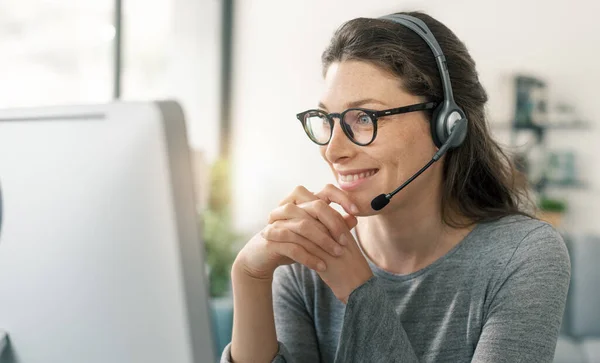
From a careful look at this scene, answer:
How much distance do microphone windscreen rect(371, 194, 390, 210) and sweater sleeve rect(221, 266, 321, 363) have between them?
0.26 meters

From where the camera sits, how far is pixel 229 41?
488cm

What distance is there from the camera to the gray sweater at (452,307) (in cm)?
97

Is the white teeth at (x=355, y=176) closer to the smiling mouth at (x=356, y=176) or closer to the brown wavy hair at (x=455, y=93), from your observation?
the smiling mouth at (x=356, y=176)

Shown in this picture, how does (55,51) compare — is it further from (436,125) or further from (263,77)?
(436,125)

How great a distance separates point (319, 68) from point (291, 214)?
120 inches

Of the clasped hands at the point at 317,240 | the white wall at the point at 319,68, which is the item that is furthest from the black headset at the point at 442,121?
the white wall at the point at 319,68

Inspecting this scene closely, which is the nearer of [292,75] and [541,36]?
[541,36]

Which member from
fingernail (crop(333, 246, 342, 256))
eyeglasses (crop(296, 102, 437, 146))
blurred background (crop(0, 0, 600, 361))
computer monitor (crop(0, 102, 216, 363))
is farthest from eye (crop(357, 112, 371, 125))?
blurred background (crop(0, 0, 600, 361))

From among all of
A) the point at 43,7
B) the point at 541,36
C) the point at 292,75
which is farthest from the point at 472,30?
the point at 43,7

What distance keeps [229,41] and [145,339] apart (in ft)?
15.0

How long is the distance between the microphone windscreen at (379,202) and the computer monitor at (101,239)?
0.58 meters

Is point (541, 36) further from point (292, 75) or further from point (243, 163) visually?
point (243, 163)

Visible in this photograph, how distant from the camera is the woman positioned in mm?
969

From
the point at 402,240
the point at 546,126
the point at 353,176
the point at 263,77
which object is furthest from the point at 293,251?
the point at 263,77
